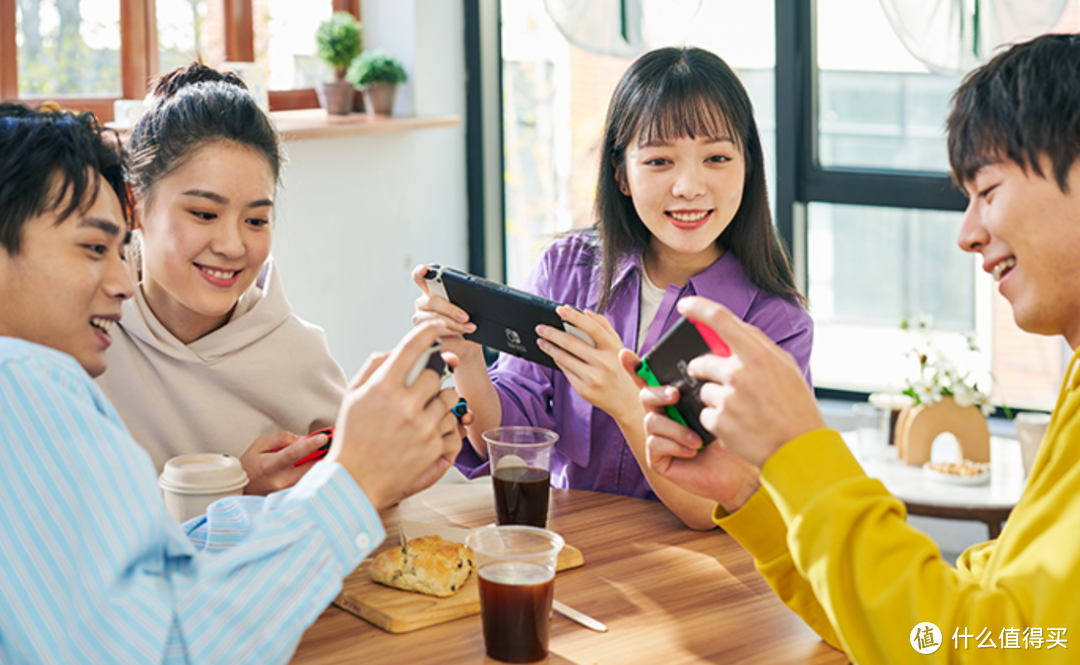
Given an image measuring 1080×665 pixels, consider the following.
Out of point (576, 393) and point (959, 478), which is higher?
point (576, 393)

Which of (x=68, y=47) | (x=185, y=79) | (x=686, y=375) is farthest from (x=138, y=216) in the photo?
(x=68, y=47)

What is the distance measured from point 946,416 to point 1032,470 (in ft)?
5.93

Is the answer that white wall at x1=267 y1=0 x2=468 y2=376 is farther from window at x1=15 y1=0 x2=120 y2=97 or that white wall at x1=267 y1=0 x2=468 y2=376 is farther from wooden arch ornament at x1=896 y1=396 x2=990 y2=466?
wooden arch ornament at x1=896 y1=396 x2=990 y2=466

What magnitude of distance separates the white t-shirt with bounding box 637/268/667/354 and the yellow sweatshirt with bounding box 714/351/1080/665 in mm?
939

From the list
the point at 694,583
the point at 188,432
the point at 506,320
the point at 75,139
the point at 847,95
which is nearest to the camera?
the point at 75,139

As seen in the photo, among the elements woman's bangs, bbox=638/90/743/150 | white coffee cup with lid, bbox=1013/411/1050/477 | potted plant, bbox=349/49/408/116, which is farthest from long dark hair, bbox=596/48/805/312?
potted plant, bbox=349/49/408/116

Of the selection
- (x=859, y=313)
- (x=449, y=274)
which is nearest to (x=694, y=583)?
(x=449, y=274)

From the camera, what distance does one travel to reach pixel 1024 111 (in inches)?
40.8

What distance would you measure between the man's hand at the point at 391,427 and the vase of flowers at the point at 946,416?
1966mm

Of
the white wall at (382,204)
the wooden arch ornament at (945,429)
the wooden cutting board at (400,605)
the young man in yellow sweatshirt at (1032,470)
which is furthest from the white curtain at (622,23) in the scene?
the wooden cutting board at (400,605)

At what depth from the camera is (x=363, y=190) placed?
3658 millimetres

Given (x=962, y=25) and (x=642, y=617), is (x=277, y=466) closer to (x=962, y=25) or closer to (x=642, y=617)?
(x=642, y=617)

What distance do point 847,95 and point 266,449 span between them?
262 cm

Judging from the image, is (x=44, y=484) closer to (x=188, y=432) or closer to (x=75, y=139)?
(x=75, y=139)
